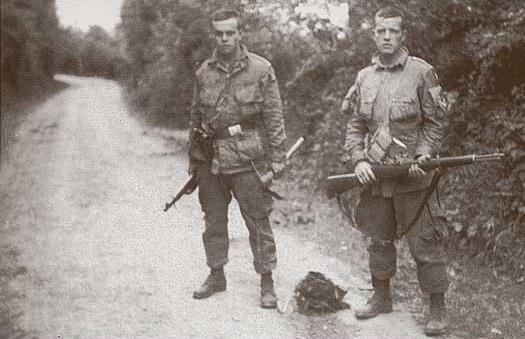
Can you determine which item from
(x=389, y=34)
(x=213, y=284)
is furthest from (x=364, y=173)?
(x=213, y=284)

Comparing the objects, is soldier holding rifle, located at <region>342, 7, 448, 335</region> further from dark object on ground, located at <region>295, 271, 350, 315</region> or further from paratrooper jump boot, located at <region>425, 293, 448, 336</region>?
dark object on ground, located at <region>295, 271, 350, 315</region>

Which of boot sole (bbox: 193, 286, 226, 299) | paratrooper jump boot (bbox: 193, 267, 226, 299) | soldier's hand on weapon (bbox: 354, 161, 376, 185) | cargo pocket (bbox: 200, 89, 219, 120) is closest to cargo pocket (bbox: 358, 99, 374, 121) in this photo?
soldier's hand on weapon (bbox: 354, 161, 376, 185)

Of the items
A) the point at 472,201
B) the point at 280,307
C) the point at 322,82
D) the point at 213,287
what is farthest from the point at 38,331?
the point at 322,82

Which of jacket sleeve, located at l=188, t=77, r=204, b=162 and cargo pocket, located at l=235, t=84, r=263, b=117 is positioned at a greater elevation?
cargo pocket, located at l=235, t=84, r=263, b=117

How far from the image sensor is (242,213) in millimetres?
4887

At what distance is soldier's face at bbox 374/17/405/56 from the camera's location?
13.7 ft

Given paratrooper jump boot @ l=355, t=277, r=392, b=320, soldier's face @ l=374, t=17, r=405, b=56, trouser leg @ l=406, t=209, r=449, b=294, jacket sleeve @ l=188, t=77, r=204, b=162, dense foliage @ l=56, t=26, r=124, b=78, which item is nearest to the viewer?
soldier's face @ l=374, t=17, r=405, b=56

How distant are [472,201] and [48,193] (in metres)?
5.34

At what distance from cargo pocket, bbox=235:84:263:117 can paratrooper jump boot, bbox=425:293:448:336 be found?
5.42 ft

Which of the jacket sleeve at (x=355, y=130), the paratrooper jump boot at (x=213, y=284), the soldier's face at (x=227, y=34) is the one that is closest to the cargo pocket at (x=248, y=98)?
the soldier's face at (x=227, y=34)

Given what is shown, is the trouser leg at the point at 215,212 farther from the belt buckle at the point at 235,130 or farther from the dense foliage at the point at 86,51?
the dense foliage at the point at 86,51

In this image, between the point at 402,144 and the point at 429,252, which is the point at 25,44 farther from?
the point at 429,252

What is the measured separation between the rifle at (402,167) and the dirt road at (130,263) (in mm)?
899

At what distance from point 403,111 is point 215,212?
4.97 feet
